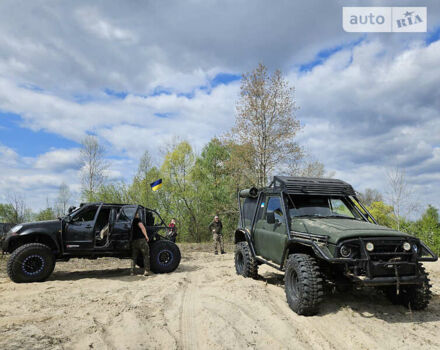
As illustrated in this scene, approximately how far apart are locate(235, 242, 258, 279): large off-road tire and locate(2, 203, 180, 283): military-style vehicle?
2.02m

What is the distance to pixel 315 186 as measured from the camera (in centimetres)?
662

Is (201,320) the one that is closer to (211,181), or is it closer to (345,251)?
(345,251)

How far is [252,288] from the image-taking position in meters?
6.39

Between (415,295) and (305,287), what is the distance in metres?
1.84

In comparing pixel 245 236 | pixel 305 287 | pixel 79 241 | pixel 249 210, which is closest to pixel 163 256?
pixel 79 241

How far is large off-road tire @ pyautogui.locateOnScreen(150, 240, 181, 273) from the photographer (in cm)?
924

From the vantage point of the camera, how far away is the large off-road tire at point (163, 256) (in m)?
9.24

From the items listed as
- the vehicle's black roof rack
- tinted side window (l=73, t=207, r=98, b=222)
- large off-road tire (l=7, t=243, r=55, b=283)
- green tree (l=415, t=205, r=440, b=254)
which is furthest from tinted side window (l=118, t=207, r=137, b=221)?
green tree (l=415, t=205, r=440, b=254)

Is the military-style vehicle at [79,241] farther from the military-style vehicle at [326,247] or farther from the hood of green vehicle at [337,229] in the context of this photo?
the hood of green vehicle at [337,229]

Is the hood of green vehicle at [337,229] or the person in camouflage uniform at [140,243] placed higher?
the hood of green vehicle at [337,229]

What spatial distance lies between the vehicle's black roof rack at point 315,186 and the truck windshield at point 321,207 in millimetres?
170

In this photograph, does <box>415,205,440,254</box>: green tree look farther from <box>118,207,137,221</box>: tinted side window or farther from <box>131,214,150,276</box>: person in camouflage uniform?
<box>118,207,137,221</box>: tinted side window

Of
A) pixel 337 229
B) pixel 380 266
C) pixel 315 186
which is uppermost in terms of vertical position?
pixel 315 186

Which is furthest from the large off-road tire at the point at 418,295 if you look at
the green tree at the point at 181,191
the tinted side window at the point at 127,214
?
the green tree at the point at 181,191
